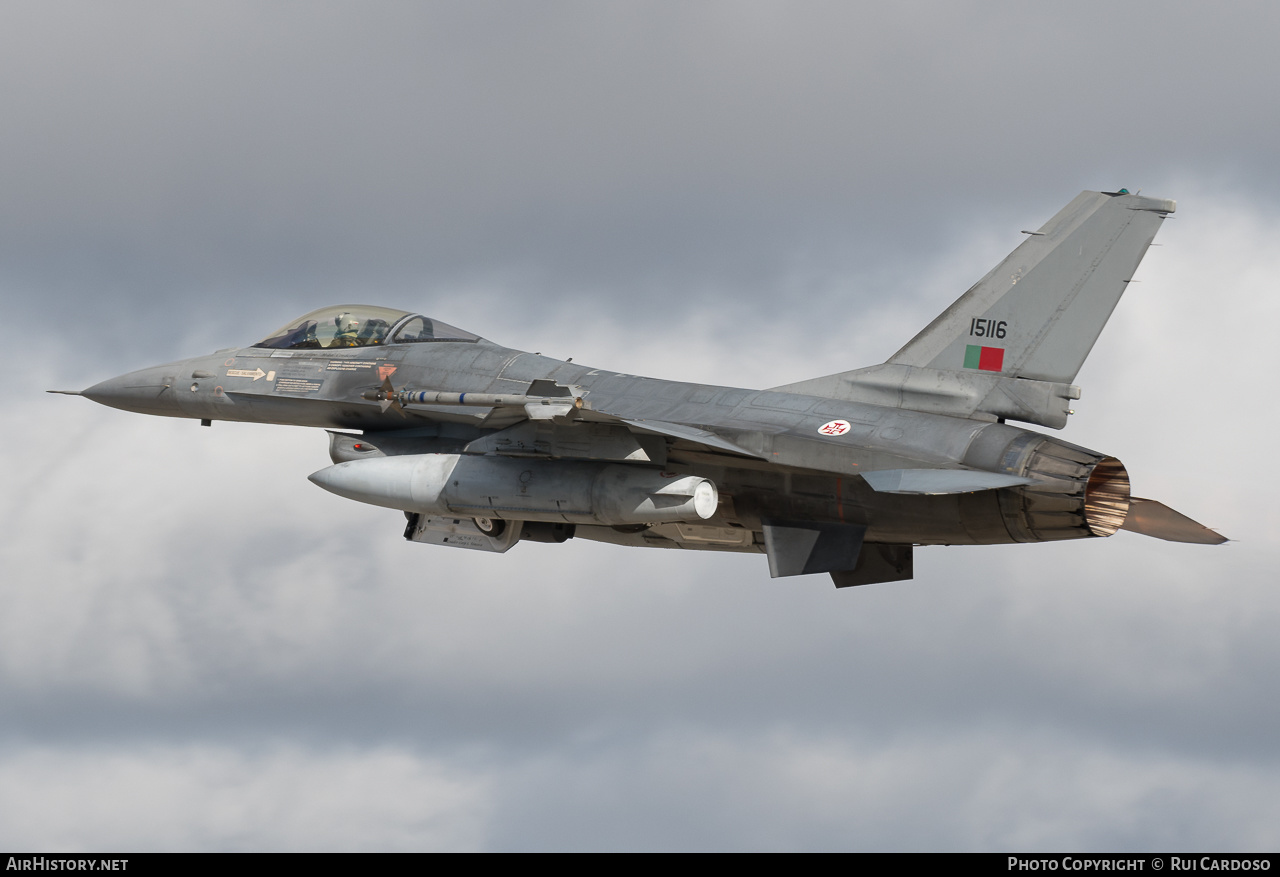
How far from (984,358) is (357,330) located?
27.9 feet

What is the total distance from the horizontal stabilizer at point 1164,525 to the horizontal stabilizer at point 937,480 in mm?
1657

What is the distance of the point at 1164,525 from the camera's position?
19469 mm

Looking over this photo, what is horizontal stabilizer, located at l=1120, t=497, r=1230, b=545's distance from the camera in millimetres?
19328

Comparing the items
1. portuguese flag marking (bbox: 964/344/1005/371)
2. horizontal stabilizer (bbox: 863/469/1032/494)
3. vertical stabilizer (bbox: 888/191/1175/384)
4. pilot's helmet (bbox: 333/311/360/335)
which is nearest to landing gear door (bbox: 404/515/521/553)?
pilot's helmet (bbox: 333/311/360/335)

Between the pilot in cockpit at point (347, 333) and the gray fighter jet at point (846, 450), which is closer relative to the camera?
the gray fighter jet at point (846, 450)

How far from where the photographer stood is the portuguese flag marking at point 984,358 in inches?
802

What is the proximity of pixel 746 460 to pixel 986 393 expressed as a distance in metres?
2.81

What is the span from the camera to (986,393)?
20.2 metres

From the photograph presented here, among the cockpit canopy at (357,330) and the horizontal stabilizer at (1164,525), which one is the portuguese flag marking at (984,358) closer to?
the horizontal stabilizer at (1164,525)

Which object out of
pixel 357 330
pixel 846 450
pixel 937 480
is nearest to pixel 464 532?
pixel 357 330

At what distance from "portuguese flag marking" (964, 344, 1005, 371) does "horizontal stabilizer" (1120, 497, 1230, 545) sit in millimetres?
2229

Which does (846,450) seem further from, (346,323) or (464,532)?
(346,323)

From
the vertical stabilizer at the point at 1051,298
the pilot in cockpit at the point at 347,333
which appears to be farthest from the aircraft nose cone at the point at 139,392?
the vertical stabilizer at the point at 1051,298
